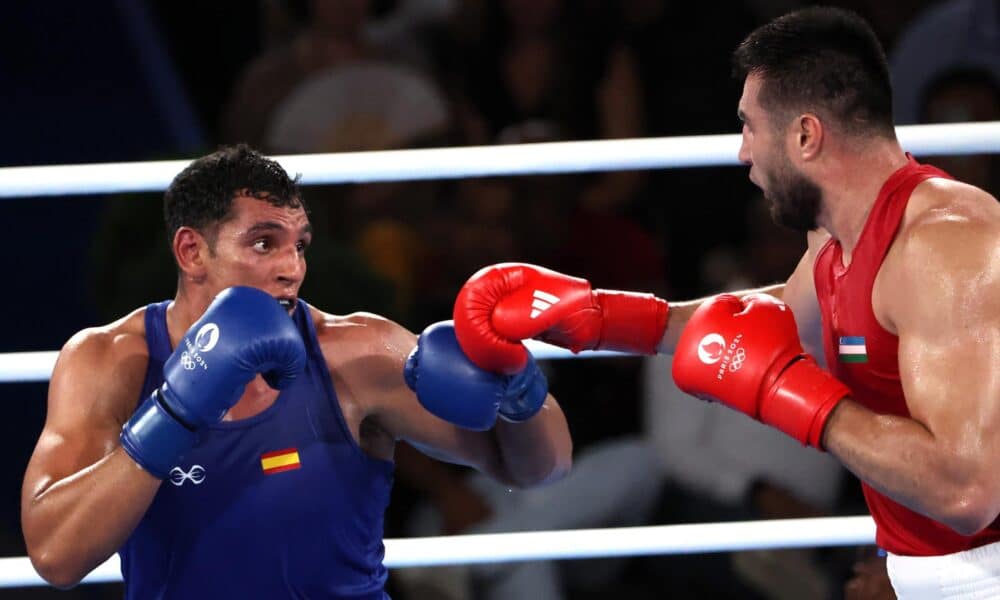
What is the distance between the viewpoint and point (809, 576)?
3607mm

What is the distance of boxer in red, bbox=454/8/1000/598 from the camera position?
6.03 feet

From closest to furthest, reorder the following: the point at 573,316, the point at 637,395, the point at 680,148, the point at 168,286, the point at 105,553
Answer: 1. the point at 105,553
2. the point at 573,316
3. the point at 680,148
4. the point at 168,286
5. the point at 637,395

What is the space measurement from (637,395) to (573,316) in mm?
1681

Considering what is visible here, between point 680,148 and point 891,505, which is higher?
point 680,148

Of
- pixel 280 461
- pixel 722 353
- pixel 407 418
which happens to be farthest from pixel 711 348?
→ pixel 280 461

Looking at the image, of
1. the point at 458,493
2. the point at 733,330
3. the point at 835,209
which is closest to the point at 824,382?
the point at 733,330

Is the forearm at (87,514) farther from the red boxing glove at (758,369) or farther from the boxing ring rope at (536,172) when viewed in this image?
the red boxing glove at (758,369)

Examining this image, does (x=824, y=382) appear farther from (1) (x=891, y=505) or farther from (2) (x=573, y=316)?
(2) (x=573, y=316)

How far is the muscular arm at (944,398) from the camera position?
181cm

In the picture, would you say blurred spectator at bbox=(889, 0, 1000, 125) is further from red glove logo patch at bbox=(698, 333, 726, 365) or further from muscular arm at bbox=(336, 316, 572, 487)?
red glove logo patch at bbox=(698, 333, 726, 365)

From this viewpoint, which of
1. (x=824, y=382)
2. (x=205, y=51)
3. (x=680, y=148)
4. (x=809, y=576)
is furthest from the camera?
(x=205, y=51)

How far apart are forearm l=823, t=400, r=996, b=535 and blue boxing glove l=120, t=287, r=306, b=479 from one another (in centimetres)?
85

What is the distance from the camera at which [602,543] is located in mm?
2469

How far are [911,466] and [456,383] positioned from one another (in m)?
0.71
